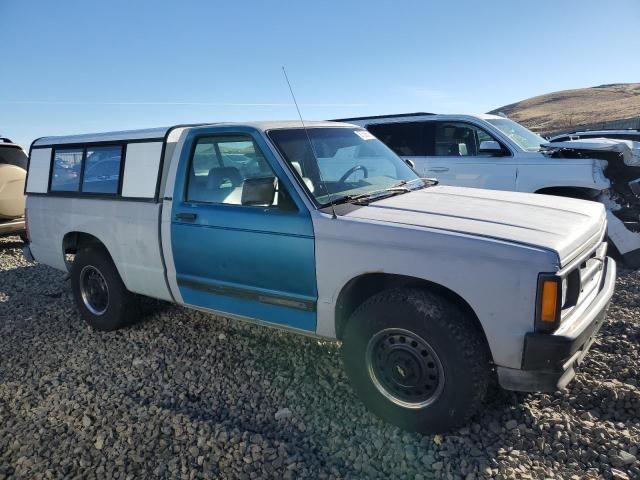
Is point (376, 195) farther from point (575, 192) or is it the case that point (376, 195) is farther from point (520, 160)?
point (575, 192)

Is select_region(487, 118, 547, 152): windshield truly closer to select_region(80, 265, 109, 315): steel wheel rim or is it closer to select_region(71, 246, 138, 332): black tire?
select_region(71, 246, 138, 332): black tire

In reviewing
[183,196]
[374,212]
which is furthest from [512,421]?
[183,196]

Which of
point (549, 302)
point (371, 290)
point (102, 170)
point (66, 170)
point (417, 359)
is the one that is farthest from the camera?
point (66, 170)

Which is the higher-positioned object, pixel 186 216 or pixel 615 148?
pixel 615 148

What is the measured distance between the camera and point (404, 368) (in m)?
2.87

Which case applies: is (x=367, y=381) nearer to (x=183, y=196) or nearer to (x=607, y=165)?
(x=183, y=196)

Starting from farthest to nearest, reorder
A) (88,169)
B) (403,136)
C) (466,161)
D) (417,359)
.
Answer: (403,136) < (466,161) < (88,169) < (417,359)

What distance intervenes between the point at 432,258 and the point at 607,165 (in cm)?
522

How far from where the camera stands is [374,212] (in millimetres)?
3066

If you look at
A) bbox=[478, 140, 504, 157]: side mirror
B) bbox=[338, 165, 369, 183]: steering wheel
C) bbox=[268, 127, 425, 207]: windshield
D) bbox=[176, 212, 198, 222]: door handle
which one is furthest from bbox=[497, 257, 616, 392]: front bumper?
bbox=[478, 140, 504, 157]: side mirror

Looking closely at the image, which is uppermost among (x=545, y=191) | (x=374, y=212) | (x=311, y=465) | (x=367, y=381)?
(x=374, y=212)

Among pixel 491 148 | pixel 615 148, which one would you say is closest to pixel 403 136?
pixel 491 148

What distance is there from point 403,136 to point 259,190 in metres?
4.87

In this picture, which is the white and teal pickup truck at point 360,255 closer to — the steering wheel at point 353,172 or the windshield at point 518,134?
the steering wheel at point 353,172
